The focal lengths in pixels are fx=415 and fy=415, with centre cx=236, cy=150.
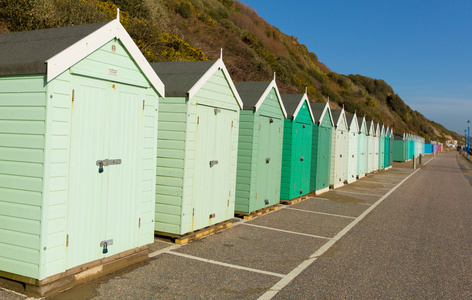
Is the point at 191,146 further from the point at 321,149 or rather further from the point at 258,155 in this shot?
the point at 321,149

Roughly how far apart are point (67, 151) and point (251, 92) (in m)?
5.41

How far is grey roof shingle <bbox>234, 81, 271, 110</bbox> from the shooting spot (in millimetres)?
8789

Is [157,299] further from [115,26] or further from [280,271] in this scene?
[115,26]

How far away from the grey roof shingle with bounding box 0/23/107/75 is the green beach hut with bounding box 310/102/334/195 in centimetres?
957

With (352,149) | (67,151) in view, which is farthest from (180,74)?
(352,149)

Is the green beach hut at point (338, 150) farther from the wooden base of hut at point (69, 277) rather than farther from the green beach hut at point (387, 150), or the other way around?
the green beach hut at point (387, 150)

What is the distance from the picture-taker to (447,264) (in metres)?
6.41

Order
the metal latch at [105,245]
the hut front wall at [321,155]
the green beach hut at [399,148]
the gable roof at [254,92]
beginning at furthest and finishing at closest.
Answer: the green beach hut at [399,148] < the hut front wall at [321,155] < the gable roof at [254,92] < the metal latch at [105,245]

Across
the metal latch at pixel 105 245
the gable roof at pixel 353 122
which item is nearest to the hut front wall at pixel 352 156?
the gable roof at pixel 353 122

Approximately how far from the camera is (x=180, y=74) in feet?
23.6

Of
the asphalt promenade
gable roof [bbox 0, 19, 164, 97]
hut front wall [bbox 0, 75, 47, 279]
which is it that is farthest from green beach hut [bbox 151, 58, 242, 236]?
hut front wall [bbox 0, 75, 47, 279]

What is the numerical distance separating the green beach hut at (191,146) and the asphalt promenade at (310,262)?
488 millimetres

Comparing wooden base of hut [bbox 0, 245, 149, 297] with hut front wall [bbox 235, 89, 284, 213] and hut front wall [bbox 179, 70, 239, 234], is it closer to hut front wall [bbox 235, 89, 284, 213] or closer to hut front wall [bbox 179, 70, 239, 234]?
hut front wall [bbox 179, 70, 239, 234]

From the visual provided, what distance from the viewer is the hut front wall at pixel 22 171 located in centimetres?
417
